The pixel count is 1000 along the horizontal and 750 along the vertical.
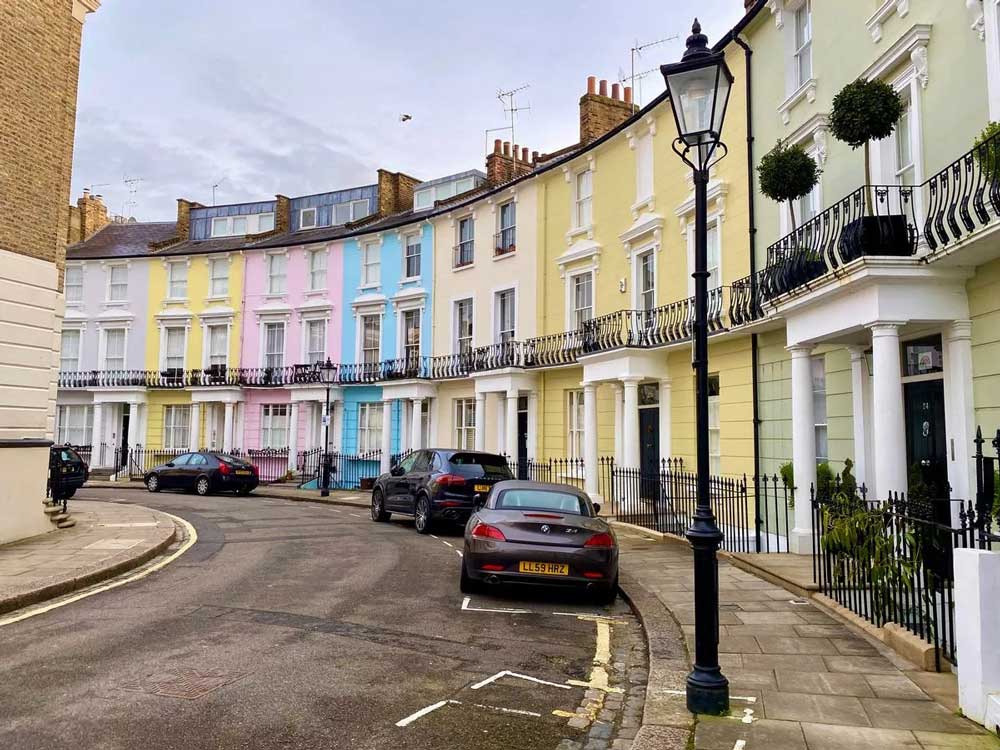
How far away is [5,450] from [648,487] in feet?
42.2

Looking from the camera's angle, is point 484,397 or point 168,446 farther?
point 168,446

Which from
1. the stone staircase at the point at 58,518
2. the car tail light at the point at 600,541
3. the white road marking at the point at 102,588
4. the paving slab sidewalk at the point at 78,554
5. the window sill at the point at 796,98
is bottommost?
the white road marking at the point at 102,588

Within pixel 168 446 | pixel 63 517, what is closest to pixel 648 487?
pixel 63 517

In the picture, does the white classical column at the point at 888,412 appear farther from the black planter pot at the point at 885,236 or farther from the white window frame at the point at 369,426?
the white window frame at the point at 369,426

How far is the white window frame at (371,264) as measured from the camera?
29498 millimetres

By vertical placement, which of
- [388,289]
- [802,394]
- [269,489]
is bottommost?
[269,489]

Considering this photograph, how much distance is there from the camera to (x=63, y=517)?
14141 mm

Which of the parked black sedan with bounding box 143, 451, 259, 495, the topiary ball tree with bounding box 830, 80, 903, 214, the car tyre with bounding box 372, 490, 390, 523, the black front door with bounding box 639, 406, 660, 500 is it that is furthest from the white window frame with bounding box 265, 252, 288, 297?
the topiary ball tree with bounding box 830, 80, 903, 214

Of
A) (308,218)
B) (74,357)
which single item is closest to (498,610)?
(308,218)

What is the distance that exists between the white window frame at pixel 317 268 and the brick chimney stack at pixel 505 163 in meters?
7.90

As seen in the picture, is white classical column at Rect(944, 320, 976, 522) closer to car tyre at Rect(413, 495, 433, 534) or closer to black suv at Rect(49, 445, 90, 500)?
car tyre at Rect(413, 495, 433, 534)

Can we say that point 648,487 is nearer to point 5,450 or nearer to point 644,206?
point 644,206

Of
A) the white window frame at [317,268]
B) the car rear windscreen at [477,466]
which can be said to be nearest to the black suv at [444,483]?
the car rear windscreen at [477,466]

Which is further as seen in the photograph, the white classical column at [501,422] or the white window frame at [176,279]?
the white window frame at [176,279]
